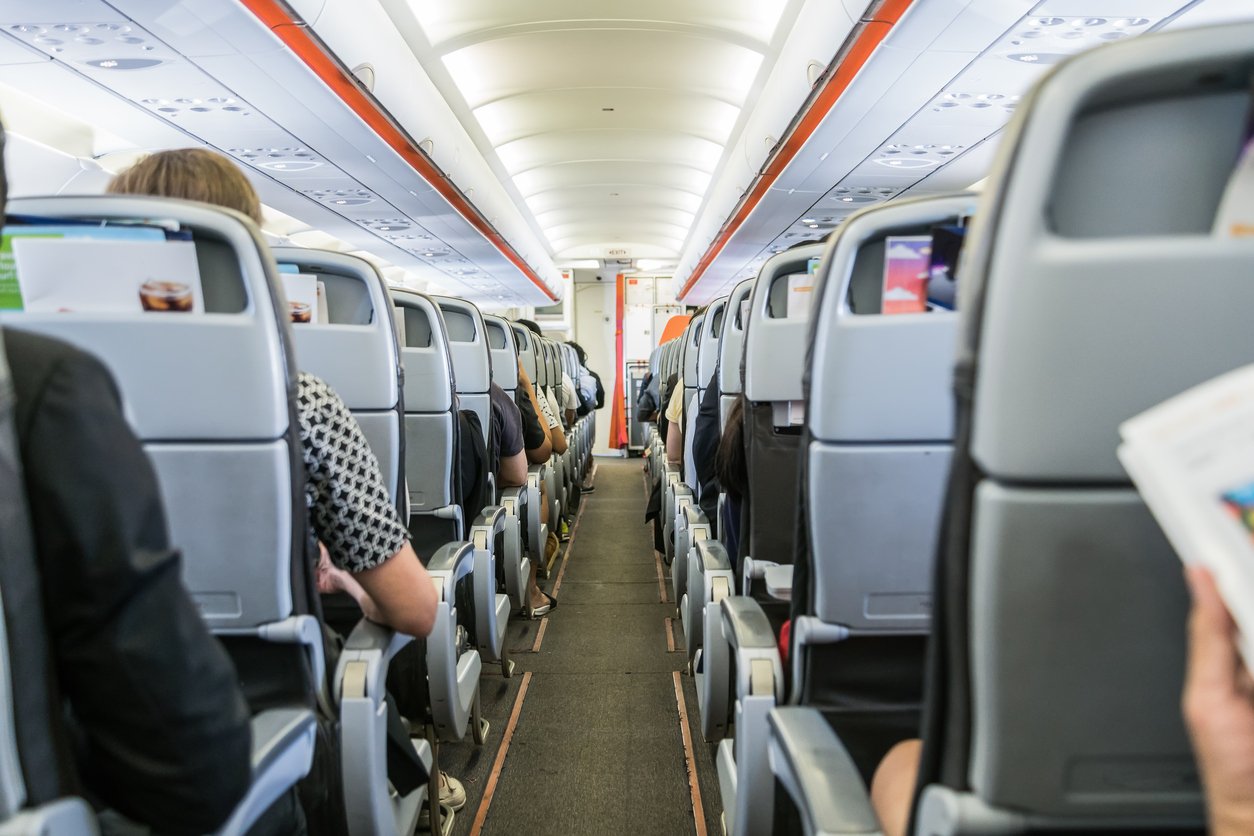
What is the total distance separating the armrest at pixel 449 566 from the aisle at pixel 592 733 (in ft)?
3.02

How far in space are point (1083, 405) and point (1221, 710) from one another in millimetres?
282

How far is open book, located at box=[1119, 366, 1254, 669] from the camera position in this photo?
0.54m

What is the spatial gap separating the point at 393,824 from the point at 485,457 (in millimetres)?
1943

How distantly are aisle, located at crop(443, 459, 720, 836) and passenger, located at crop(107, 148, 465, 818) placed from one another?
4.32 feet

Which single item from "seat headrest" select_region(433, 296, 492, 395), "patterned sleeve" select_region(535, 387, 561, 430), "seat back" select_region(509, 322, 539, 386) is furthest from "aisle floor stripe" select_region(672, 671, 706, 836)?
"seat back" select_region(509, 322, 539, 386)

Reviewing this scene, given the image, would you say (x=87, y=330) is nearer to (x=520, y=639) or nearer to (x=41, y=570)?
(x=41, y=570)

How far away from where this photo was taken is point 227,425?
3.99 feet

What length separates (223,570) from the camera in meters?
1.29

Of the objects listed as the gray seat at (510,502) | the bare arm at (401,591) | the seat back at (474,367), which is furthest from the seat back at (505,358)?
the bare arm at (401,591)

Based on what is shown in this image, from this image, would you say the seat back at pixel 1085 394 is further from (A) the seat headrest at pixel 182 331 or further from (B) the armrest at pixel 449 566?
(B) the armrest at pixel 449 566

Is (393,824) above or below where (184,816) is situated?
below

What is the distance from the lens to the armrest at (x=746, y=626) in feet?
5.29

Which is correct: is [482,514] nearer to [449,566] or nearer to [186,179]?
[449,566]

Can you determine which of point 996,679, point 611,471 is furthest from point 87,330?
point 611,471
